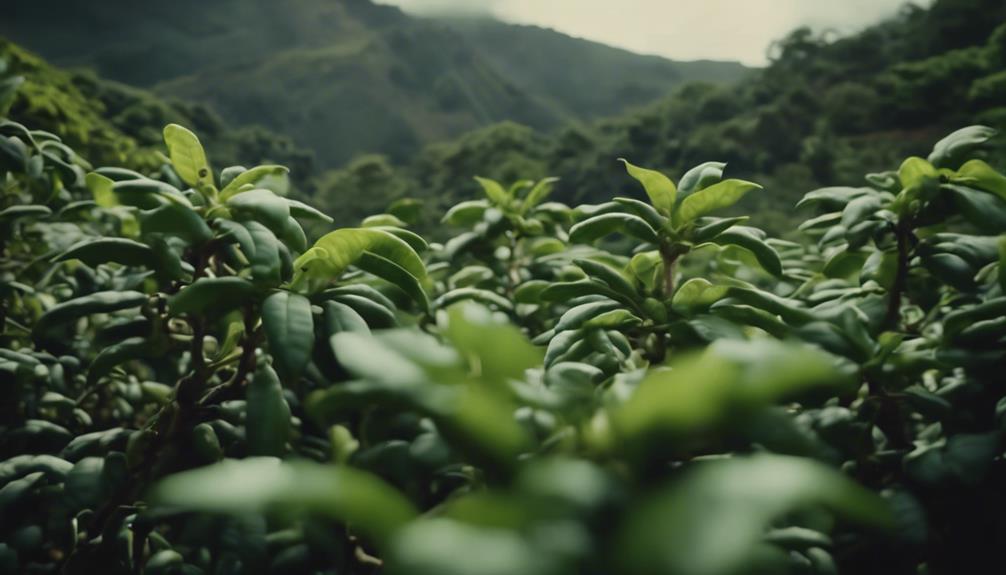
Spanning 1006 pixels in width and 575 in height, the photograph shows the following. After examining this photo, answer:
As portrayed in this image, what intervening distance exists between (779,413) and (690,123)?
38707 millimetres

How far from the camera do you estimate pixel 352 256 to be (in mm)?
1088

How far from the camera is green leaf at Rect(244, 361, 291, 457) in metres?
0.92

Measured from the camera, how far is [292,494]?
418 mm

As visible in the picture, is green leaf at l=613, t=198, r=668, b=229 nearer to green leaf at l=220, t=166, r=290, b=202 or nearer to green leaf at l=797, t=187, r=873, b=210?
green leaf at l=797, t=187, r=873, b=210

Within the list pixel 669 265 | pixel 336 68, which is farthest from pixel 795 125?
pixel 336 68

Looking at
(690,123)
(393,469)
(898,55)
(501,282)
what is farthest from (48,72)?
(898,55)

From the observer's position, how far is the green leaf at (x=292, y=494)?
41 cm

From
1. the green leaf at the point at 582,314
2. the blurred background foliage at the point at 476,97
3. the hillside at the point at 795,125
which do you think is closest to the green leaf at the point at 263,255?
the green leaf at the point at 582,314

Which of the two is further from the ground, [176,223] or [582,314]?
[176,223]

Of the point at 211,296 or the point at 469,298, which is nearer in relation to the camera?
the point at 211,296

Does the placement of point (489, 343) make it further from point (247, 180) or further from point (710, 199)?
point (247, 180)

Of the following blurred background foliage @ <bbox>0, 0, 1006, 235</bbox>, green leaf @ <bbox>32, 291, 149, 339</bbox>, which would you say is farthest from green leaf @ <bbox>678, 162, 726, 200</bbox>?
blurred background foliage @ <bbox>0, 0, 1006, 235</bbox>

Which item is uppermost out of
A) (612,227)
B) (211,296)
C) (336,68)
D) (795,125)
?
(336,68)

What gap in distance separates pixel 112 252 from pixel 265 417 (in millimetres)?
416
